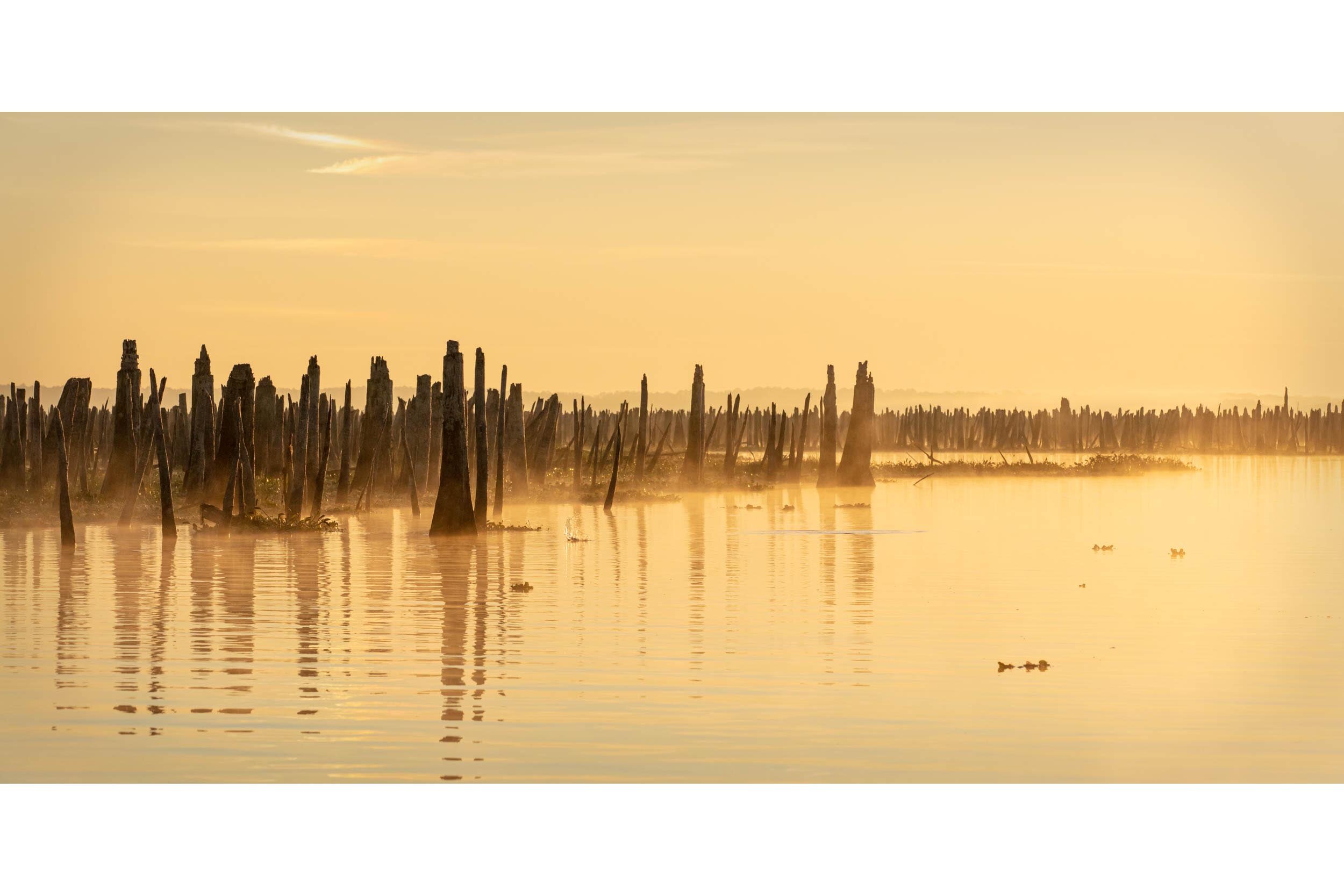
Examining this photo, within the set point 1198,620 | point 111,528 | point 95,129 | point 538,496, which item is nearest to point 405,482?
point 538,496

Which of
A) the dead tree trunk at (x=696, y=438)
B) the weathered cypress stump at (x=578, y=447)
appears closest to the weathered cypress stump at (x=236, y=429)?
the weathered cypress stump at (x=578, y=447)

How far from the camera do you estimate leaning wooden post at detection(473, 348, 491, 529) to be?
979 inches

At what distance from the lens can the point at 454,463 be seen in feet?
80.4

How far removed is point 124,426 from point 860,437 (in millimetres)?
18425

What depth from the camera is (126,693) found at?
40.5 feet

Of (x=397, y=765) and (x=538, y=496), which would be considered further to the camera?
(x=538, y=496)

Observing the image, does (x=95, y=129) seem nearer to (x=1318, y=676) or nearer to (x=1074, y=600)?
(x=1074, y=600)

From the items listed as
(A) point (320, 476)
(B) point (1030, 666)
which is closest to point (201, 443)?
(A) point (320, 476)

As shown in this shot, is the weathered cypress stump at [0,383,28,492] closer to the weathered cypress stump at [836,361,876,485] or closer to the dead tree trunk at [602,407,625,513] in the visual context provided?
the dead tree trunk at [602,407,625,513]

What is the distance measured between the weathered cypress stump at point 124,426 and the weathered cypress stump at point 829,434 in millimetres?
18158

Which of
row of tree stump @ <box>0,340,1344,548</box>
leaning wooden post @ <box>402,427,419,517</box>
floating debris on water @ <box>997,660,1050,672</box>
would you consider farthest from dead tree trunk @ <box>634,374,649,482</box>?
floating debris on water @ <box>997,660,1050,672</box>

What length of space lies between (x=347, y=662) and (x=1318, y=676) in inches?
317

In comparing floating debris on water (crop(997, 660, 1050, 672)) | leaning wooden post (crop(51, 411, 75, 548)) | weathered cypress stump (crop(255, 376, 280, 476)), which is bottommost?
floating debris on water (crop(997, 660, 1050, 672))

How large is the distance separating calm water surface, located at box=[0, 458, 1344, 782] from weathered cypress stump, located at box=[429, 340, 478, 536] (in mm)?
572
